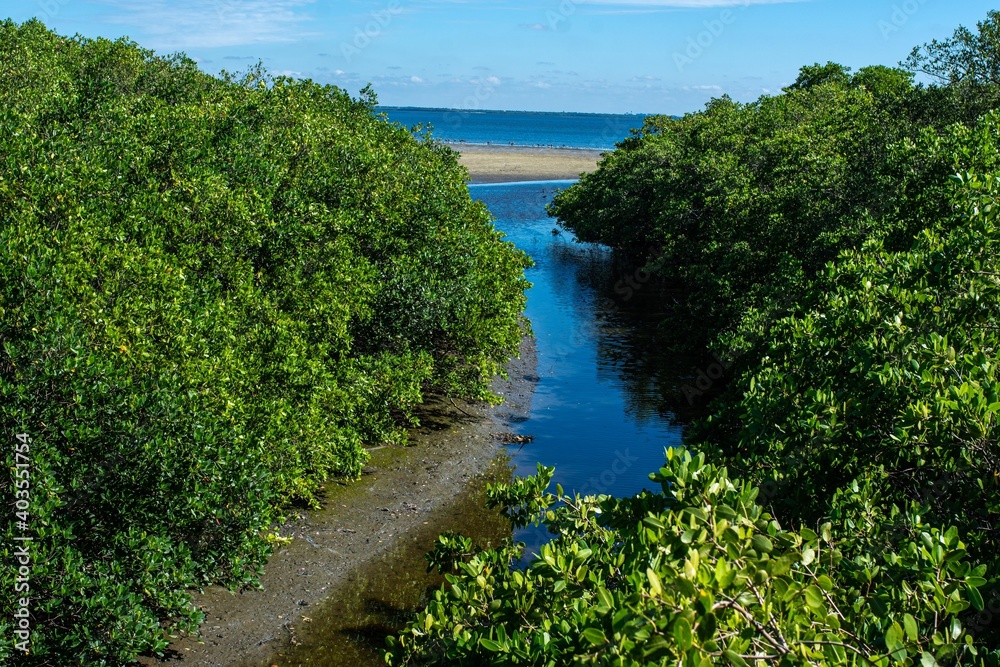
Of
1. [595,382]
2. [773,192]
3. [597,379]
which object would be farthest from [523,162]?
[773,192]

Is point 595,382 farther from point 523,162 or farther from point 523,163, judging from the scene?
point 523,162

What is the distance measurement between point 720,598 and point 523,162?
147882 millimetres

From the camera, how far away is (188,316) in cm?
1479

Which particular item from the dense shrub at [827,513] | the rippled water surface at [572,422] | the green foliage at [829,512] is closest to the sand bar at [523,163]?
the rippled water surface at [572,422]

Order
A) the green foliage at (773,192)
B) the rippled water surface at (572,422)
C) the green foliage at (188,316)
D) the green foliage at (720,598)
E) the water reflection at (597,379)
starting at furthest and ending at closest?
the water reflection at (597,379) → the green foliage at (773,192) → the rippled water surface at (572,422) → the green foliage at (188,316) → the green foliage at (720,598)

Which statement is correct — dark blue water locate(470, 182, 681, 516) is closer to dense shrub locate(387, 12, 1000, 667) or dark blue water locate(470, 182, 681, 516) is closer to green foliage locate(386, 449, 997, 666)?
dense shrub locate(387, 12, 1000, 667)

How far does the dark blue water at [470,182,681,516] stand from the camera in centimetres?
2677

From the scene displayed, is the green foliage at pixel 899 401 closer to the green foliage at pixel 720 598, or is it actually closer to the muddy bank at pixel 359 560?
the green foliage at pixel 720 598

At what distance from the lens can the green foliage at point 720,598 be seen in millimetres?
5410

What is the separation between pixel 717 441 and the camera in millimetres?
16156

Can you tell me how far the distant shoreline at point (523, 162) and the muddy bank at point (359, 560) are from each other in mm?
89852

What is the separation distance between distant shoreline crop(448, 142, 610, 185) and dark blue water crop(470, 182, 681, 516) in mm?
60266

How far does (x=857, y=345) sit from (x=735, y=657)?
6.21 meters

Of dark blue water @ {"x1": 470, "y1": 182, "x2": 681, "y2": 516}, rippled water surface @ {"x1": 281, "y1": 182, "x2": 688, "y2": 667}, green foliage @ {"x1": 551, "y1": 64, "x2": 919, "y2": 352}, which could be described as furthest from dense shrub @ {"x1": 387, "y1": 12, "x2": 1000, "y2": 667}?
dark blue water @ {"x1": 470, "y1": 182, "x2": 681, "y2": 516}
